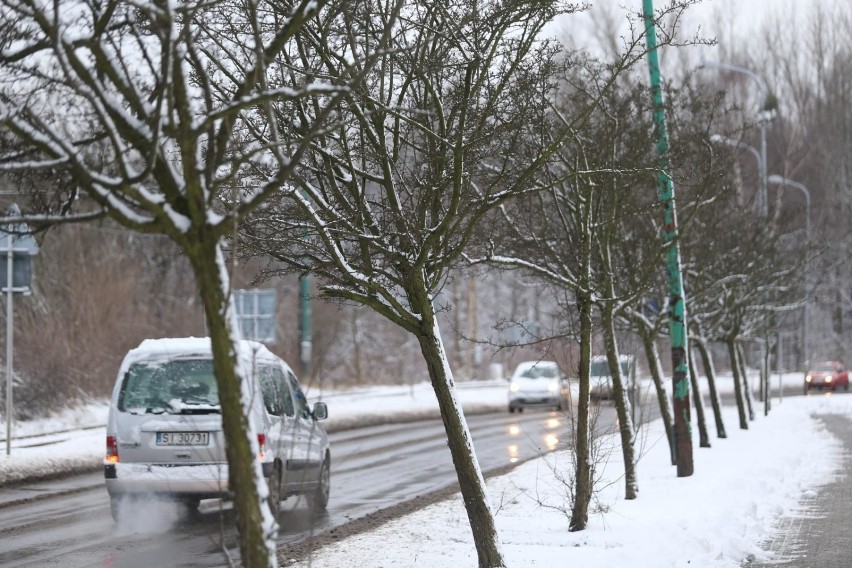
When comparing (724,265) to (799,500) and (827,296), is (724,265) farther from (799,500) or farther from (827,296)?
(827,296)

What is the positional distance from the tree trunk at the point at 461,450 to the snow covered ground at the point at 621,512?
26.9 inches

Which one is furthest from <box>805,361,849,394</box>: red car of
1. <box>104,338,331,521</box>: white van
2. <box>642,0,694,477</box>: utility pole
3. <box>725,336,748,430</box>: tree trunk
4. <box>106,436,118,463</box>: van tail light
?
<box>106,436,118,463</box>: van tail light

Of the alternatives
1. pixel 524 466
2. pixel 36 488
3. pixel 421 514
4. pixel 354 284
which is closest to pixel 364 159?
pixel 354 284

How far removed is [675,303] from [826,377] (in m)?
38.8

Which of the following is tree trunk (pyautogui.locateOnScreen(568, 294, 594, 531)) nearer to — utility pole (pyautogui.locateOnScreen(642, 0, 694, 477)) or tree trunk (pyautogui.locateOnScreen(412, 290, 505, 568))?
tree trunk (pyautogui.locateOnScreen(412, 290, 505, 568))

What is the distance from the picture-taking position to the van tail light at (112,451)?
1188 centimetres

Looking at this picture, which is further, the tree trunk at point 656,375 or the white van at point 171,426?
the tree trunk at point 656,375

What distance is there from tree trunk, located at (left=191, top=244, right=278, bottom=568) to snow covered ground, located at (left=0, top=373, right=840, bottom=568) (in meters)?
1.30

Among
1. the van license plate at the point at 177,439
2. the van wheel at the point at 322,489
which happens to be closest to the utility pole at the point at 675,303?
the van wheel at the point at 322,489

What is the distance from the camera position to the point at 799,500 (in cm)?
1388

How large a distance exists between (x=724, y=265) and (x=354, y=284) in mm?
14386

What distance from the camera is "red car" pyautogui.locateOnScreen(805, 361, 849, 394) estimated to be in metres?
51.9

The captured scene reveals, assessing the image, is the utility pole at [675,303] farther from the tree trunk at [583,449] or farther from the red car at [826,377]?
the red car at [826,377]

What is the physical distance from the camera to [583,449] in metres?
10.6
